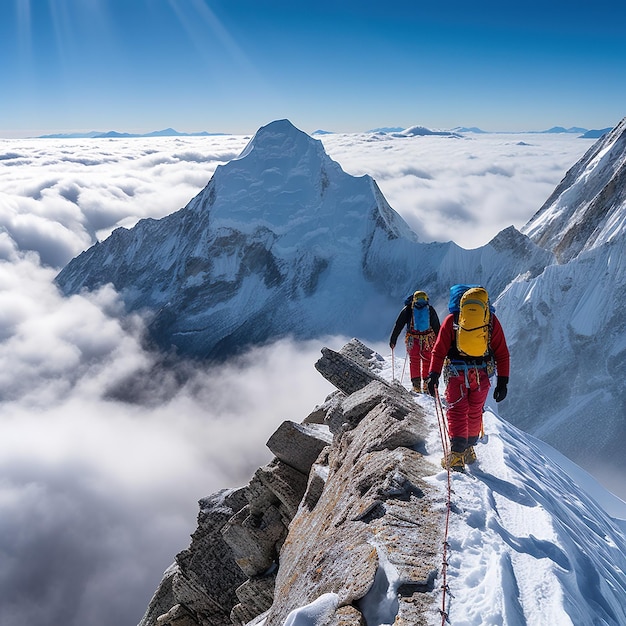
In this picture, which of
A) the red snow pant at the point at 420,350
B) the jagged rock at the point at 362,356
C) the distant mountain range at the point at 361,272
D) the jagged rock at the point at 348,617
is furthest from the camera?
the distant mountain range at the point at 361,272

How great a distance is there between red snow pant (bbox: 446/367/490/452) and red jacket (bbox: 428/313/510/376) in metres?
0.34

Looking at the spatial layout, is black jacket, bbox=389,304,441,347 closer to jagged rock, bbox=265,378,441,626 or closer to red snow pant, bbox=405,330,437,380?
red snow pant, bbox=405,330,437,380

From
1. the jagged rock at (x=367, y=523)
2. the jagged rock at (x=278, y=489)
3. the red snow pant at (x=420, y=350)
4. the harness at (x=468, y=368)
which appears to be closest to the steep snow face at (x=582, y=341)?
the red snow pant at (x=420, y=350)

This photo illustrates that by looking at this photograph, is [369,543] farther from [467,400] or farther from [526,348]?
[526,348]

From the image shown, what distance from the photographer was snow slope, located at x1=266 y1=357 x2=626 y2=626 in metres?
5.11

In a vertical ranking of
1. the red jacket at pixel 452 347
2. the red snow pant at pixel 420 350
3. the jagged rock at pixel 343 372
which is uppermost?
the red jacket at pixel 452 347

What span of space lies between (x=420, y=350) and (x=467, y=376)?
518 cm

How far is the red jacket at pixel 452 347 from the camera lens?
8.54m

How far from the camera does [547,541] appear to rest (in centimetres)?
639

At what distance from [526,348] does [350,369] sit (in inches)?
1262

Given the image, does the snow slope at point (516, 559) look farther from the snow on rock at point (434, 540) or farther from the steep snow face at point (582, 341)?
the steep snow face at point (582, 341)

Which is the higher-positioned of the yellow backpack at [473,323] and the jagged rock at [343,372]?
the yellow backpack at [473,323]

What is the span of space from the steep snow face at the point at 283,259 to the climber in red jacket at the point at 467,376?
6896 centimetres

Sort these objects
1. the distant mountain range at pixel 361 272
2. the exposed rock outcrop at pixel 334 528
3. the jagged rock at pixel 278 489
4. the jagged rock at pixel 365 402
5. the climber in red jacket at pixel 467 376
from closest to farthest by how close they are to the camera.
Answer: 1. the exposed rock outcrop at pixel 334 528
2. the climber in red jacket at pixel 467 376
3. the jagged rock at pixel 365 402
4. the jagged rock at pixel 278 489
5. the distant mountain range at pixel 361 272
